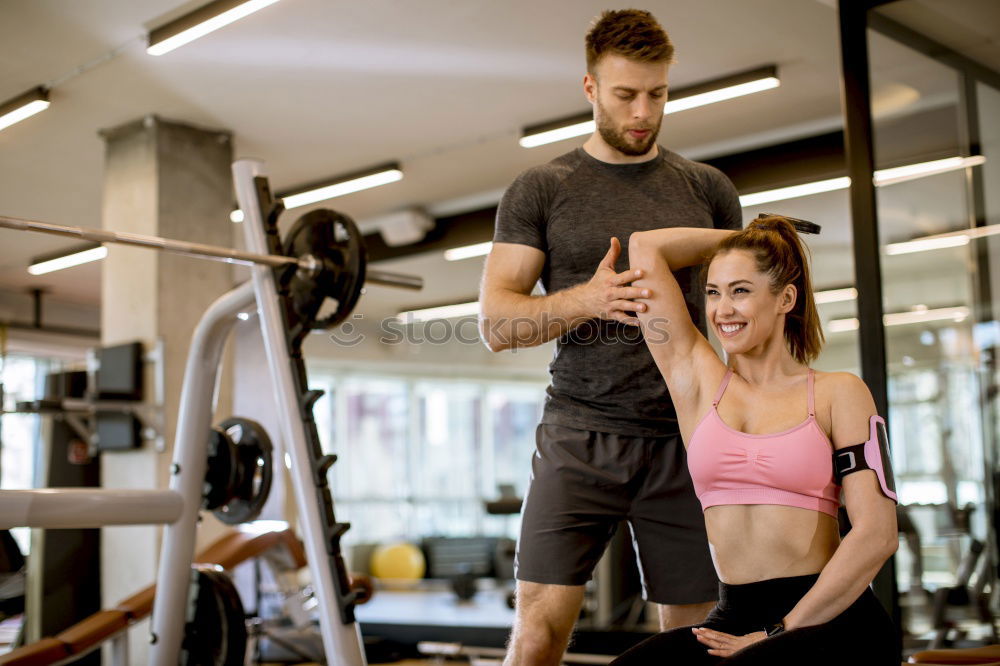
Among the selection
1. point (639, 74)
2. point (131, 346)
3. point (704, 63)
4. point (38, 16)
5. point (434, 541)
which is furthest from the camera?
point (434, 541)

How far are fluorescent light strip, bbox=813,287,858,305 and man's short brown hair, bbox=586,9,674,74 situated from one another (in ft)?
24.9

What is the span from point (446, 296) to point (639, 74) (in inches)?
311

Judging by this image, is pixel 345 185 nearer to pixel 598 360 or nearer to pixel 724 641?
pixel 598 360

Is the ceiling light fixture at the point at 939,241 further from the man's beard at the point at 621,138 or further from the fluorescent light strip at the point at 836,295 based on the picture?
the fluorescent light strip at the point at 836,295

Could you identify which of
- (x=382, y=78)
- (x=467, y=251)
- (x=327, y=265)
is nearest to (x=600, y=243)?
(x=327, y=265)

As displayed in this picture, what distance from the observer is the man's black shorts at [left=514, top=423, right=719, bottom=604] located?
1.66 metres

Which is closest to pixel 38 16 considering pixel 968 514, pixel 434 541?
pixel 968 514

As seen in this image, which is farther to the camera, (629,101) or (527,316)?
(629,101)

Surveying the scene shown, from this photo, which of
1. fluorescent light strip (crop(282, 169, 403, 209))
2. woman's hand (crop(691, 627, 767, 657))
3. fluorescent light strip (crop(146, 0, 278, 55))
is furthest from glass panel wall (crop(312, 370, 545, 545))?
woman's hand (crop(691, 627, 767, 657))

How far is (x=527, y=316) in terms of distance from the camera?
1.63m

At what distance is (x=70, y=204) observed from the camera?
20.1ft

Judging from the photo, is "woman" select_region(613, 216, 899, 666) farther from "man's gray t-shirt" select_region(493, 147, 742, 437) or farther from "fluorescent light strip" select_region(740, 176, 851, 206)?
"fluorescent light strip" select_region(740, 176, 851, 206)

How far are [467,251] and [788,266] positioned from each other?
5.90m

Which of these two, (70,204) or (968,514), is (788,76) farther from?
(70,204)
